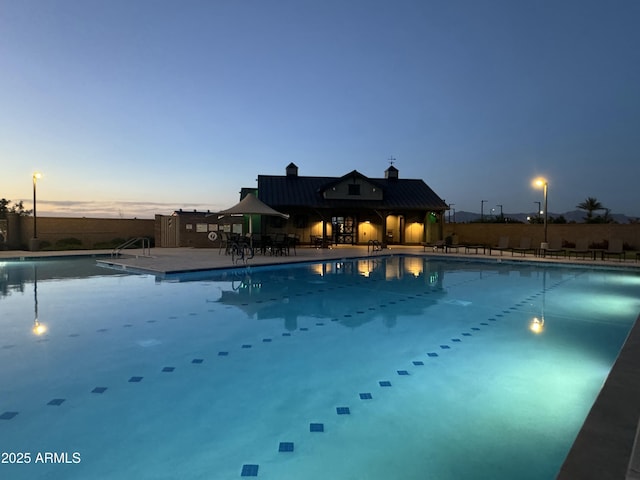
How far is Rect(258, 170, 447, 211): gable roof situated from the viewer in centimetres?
2394

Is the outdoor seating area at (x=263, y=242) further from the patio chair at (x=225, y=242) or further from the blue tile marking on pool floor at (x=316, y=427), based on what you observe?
the blue tile marking on pool floor at (x=316, y=427)

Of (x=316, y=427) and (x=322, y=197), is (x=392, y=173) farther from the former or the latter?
(x=316, y=427)

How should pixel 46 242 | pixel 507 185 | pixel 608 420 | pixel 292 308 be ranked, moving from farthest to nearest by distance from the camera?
pixel 507 185 → pixel 46 242 → pixel 292 308 → pixel 608 420

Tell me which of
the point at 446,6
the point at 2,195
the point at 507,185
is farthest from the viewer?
the point at 507,185

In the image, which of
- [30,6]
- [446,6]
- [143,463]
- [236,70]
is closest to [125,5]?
[30,6]

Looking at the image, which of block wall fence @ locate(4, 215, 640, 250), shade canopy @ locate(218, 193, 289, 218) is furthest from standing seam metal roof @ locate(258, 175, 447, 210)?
shade canopy @ locate(218, 193, 289, 218)

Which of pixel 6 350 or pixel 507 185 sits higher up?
pixel 507 185

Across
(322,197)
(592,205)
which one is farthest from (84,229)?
(592,205)

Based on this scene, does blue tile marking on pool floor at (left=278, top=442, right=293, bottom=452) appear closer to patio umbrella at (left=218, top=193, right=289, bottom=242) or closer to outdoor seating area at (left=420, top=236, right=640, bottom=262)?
patio umbrella at (left=218, top=193, right=289, bottom=242)

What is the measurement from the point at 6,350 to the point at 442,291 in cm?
943

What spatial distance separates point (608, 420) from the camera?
2.68 m

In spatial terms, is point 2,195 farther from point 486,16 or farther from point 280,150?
point 486,16

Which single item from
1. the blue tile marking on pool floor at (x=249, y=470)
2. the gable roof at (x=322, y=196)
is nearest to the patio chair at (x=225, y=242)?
the gable roof at (x=322, y=196)

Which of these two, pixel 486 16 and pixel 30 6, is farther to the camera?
pixel 486 16
